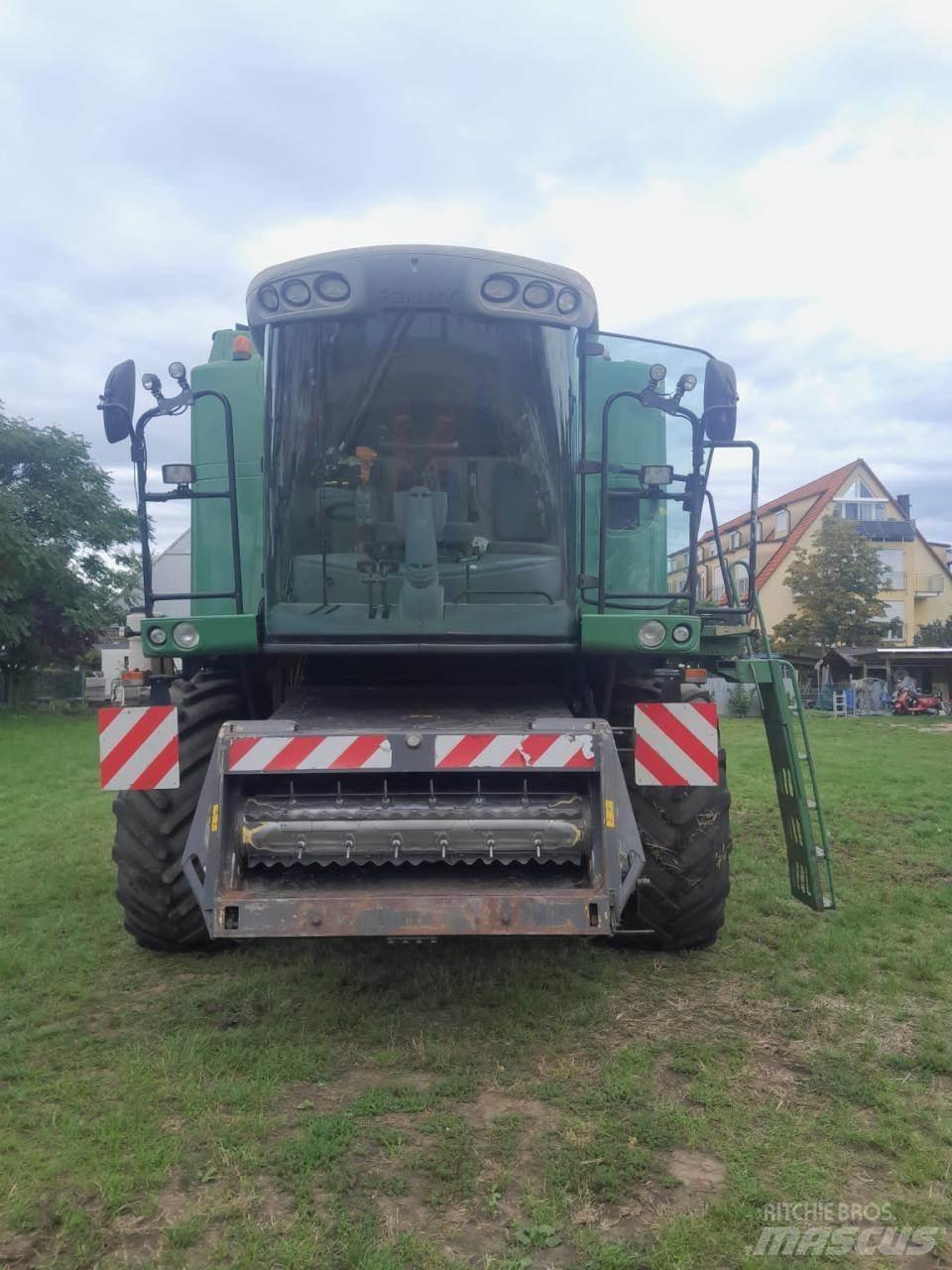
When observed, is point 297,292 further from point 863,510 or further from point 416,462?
point 863,510

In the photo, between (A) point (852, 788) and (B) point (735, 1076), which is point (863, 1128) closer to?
(B) point (735, 1076)

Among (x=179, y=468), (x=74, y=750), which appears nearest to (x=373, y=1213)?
(x=179, y=468)

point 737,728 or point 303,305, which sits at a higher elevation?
point 303,305

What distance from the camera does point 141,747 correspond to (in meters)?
4.66

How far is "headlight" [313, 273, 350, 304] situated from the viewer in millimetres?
4660

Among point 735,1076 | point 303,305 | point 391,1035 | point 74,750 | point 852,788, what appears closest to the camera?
point 735,1076

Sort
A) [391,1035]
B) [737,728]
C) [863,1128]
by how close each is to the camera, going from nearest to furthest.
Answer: [863,1128] < [391,1035] < [737,728]

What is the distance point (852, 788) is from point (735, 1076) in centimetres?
868

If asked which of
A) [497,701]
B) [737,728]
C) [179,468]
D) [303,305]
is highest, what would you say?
[303,305]

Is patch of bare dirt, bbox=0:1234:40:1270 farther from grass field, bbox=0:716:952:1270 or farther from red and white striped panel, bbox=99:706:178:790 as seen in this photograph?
red and white striped panel, bbox=99:706:178:790

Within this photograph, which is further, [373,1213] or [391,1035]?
[391,1035]

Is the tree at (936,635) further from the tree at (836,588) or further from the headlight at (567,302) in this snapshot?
the headlight at (567,302)

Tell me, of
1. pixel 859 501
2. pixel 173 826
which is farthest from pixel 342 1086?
pixel 859 501

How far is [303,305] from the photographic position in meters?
4.68
